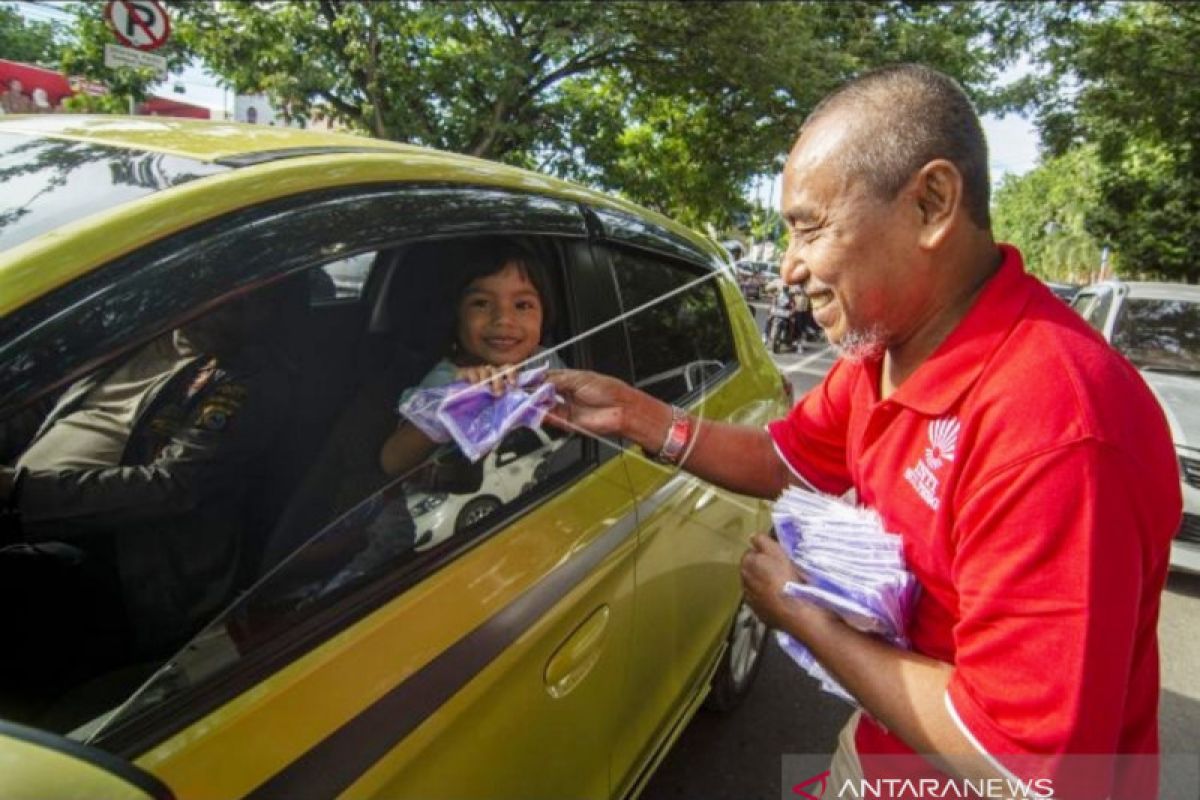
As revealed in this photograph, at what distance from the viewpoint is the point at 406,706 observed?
1124mm

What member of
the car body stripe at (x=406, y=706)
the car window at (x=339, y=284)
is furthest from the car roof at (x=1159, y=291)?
the car body stripe at (x=406, y=706)

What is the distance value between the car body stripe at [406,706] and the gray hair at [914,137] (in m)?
A: 0.94

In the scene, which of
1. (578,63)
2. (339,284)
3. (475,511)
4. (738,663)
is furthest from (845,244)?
(578,63)

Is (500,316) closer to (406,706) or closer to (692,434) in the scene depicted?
(692,434)

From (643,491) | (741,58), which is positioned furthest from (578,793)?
(741,58)

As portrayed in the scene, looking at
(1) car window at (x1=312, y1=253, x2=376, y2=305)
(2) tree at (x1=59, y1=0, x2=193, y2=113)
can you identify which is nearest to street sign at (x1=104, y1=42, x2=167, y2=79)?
(2) tree at (x1=59, y1=0, x2=193, y2=113)

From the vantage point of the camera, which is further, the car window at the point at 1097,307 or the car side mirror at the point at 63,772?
the car window at the point at 1097,307

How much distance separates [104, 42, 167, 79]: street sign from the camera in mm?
5973

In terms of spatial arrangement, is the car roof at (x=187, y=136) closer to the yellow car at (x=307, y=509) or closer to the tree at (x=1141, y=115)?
the yellow car at (x=307, y=509)

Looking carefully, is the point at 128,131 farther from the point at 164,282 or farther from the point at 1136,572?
the point at 1136,572

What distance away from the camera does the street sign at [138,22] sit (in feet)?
19.8

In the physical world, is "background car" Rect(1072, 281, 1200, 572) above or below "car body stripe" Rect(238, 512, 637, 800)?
below

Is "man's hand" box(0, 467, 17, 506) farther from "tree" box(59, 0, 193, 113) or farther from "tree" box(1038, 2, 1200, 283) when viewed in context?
"tree" box(1038, 2, 1200, 283)

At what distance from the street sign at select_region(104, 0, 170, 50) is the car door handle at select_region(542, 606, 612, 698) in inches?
274
